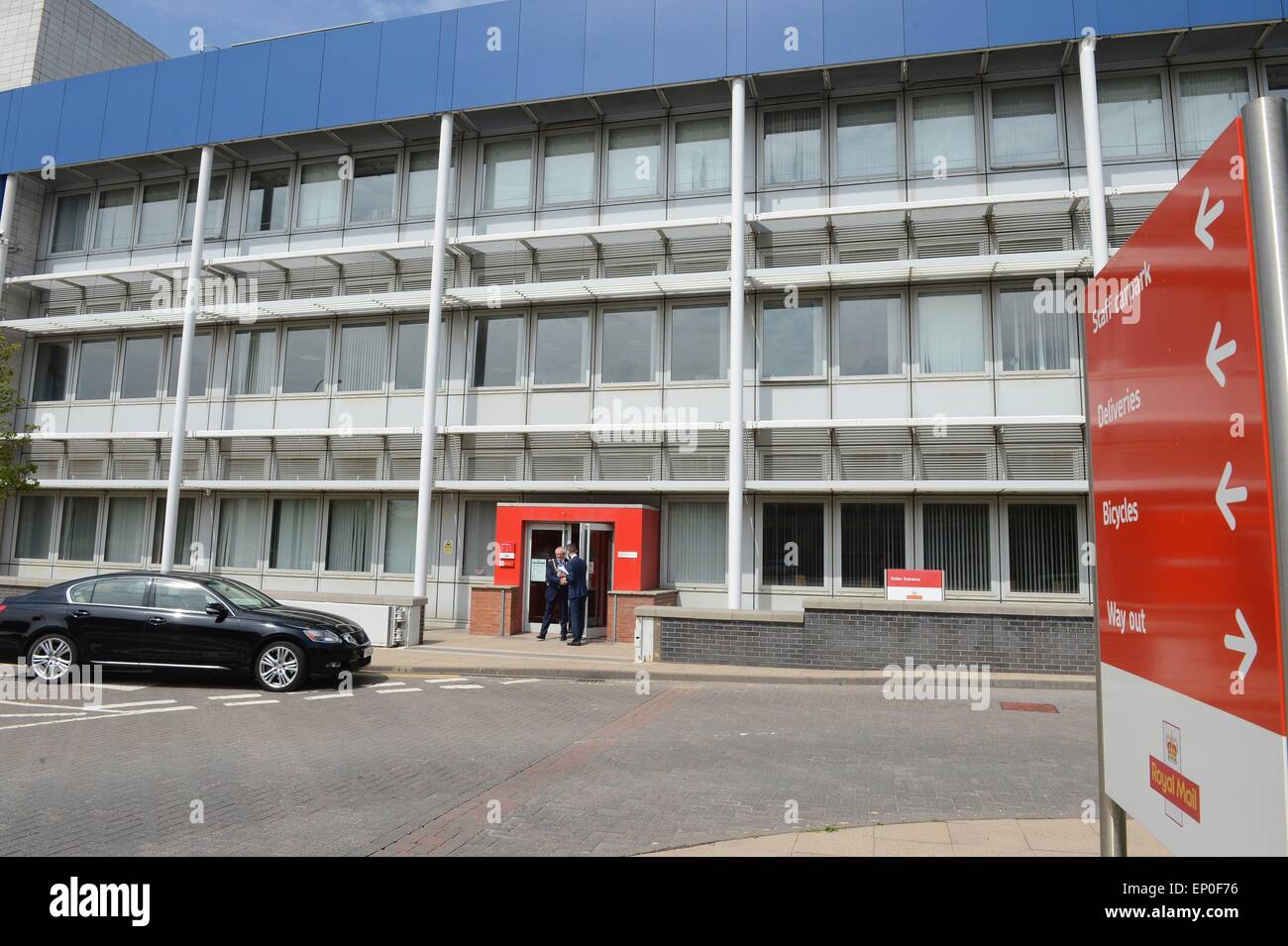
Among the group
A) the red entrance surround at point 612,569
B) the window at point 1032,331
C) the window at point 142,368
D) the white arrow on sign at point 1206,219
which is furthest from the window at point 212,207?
the white arrow on sign at point 1206,219

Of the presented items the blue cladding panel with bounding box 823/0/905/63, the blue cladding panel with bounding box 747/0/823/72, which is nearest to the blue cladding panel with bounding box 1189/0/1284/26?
the blue cladding panel with bounding box 823/0/905/63

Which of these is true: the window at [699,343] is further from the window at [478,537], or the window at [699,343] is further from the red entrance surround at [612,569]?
the window at [478,537]

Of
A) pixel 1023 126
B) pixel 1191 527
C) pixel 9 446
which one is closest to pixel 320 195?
pixel 9 446

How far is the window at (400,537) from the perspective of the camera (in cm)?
2162

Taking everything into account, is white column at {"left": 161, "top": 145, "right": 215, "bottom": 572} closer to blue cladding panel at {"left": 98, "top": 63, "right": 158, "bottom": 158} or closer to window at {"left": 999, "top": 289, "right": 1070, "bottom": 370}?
blue cladding panel at {"left": 98, "top": 63, "right": 158, "bottom": 158}

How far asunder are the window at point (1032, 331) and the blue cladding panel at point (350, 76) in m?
15.3

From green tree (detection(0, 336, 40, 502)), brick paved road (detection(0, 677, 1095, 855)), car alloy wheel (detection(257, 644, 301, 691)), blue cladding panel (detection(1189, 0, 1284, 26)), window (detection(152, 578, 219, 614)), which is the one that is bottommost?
brick paved road (detection(0, 677, 1095, 855))

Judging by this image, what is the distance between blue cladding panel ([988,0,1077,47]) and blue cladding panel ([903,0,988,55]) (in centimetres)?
20

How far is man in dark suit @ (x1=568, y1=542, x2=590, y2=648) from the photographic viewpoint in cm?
1731

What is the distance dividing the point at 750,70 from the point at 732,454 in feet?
27.1

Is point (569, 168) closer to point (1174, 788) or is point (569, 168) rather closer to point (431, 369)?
point (431, 369)
